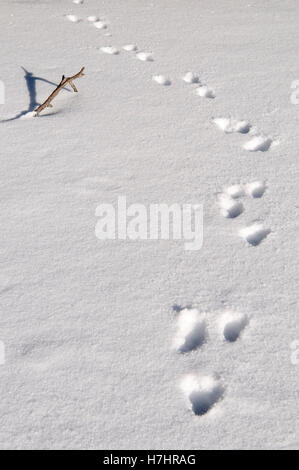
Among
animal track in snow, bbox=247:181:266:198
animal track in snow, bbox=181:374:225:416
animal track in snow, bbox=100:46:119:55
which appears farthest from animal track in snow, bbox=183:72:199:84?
animal track in snow, bbox=181:374:225:416

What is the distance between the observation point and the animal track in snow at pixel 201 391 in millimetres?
1301

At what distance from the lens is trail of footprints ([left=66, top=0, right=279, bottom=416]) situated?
1.33 m

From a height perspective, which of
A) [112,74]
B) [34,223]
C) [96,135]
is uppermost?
[112,74]

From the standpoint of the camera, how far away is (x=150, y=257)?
1.74 metres

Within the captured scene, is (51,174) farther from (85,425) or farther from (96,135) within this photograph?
(85,425)

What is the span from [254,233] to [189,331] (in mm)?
554

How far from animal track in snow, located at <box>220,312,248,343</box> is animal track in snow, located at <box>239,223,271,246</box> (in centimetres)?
37

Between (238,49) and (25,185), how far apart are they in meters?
2.03

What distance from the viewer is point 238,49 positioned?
127 inches

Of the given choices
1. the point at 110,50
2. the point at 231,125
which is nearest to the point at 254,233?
the point at 231,125

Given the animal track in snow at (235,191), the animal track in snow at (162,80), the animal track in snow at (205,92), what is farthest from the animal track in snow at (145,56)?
the animal track in snow at (235,191)

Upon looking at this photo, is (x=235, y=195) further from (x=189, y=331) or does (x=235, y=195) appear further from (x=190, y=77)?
(x=190, y=77)

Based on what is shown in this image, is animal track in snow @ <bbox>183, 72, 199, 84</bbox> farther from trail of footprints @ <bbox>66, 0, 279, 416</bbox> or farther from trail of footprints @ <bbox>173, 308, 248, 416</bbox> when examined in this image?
trail of footprints @ <bbox>173, 308, 248, 416</bbox>

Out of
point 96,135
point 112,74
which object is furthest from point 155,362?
point 112,74
